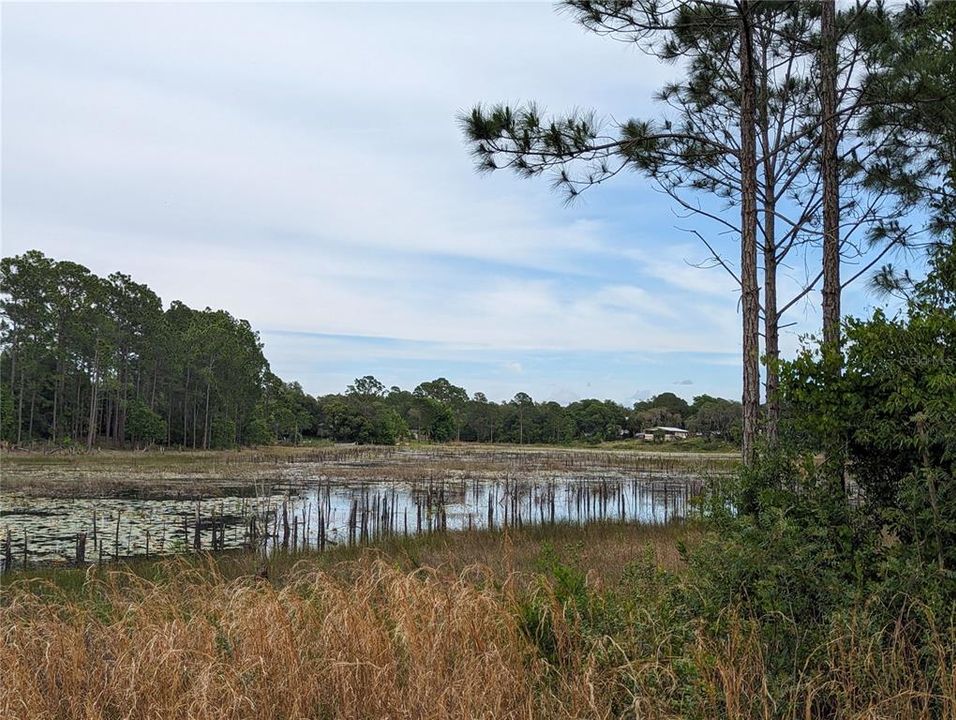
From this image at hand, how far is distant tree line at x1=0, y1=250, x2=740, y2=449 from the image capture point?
5059cm

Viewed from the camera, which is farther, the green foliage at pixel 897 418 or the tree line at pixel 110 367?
the tree line at pixel 110 367

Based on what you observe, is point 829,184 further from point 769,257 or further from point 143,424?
point 143,424

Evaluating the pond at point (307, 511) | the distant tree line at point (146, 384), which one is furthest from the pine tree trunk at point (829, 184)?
the distant tree line at point (146, 384)

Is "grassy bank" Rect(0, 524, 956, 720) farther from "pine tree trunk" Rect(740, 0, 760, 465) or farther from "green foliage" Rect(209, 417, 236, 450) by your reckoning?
"green foliage" Rect(209, 417, 236, 450)

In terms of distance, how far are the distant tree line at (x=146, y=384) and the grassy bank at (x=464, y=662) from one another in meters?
35.6

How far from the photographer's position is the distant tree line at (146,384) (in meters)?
50.6

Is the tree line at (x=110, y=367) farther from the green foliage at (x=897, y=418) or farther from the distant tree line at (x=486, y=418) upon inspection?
the green foliage at (x=897, y=418)

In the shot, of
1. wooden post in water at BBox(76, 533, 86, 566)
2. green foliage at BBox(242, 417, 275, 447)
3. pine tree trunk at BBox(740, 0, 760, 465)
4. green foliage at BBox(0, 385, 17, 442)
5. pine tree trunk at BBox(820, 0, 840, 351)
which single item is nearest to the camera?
pine tree trunk at BBox(740, 0, 760, 465)

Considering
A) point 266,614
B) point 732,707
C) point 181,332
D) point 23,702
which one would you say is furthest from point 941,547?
point 181,332

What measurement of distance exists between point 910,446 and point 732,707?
2.18m

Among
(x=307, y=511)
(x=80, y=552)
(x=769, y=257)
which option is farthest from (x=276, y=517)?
(x=769, y=257)

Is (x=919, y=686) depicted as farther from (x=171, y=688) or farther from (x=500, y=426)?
(x=500, y=426)

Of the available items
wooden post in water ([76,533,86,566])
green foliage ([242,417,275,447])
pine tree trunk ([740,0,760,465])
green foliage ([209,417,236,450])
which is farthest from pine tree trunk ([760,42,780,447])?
green foliage ([242,417,275,447])

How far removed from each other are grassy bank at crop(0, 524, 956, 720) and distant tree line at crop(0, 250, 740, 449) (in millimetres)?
35574
